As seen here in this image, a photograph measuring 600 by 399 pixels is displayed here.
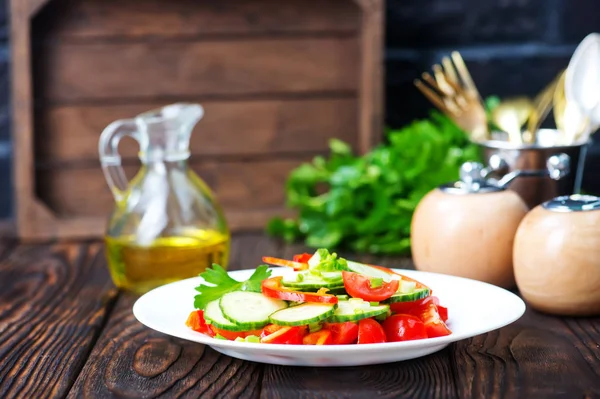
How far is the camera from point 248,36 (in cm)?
172

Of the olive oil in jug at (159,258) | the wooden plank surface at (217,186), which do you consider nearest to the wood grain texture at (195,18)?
the wooden plank surface at (217,186)

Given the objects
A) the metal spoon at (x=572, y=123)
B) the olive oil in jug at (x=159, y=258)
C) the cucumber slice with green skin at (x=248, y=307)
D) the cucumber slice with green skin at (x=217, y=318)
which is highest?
the metal spoon at (x=572, y=123)

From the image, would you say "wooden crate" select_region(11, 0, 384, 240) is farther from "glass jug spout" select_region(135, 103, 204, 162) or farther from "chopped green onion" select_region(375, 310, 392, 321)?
"chopped green onion" select_region(375, 310, 392, 321)

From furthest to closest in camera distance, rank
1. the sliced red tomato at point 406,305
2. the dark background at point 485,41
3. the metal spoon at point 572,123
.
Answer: the dark background at point 485,41, the metal spoon at point 572,123, the sliced red tomato at point 406,305

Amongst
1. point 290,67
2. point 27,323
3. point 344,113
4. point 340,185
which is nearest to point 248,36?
point 290,67

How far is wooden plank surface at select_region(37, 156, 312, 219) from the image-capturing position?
1729 millimetres

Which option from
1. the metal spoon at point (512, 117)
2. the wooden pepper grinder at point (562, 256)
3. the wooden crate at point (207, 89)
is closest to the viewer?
the wooden pepper grinder at point (562, 256)

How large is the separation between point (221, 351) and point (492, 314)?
271 millimetres

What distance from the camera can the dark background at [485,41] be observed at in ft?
6.09

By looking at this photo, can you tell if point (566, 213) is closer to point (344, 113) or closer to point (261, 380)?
point (261, 380)

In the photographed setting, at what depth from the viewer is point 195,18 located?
1.70 metres

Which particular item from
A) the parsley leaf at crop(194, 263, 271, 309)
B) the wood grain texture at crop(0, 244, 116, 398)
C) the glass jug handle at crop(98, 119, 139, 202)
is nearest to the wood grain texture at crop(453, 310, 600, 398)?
the parsley leaf at crop(194, 263, 271, 309)

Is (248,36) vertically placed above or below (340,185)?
above

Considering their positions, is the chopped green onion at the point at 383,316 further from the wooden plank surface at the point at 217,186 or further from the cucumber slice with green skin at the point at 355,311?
the wooden plank surface at the point at 217,186
